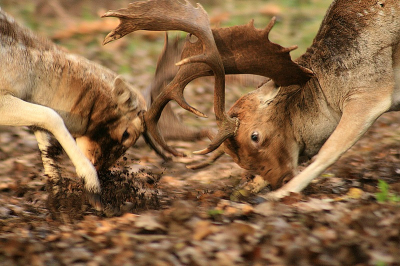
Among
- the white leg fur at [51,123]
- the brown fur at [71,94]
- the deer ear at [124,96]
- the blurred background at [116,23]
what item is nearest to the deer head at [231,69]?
the deer ear at [124,96]

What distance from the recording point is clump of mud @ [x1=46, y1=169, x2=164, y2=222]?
5.27m

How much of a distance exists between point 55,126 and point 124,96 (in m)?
0.92

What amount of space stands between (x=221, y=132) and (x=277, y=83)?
36.1 inches

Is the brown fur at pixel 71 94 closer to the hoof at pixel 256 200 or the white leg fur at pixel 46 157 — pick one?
the white leg fur at pixel 46 157

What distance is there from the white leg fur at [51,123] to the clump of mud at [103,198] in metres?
0.15

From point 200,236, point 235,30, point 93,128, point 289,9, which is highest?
point 289,9

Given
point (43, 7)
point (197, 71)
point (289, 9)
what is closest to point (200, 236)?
point (197, 71)

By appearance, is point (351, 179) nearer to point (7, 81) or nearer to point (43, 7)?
point (7, 81)

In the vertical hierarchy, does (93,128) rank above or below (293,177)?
above

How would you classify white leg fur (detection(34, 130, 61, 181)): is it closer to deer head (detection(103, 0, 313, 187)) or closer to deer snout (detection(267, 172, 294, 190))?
deer head (detection(103, 0, 313, 187))

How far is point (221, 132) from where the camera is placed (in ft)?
18.6

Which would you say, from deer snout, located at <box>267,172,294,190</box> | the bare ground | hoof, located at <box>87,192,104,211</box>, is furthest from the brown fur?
deer snout, located at <box>267,172,294,190</box>

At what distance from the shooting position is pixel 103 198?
213 inches

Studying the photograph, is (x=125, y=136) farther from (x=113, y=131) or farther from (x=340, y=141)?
(x=340, y=141)
